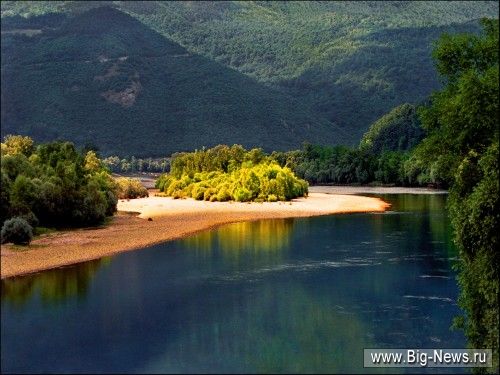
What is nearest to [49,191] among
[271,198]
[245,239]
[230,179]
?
[245,239]

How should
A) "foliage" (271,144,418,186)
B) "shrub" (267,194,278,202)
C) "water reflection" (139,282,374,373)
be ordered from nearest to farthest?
1. "water reflection" (139,282,374,373)
2. "shrub" (267,194,278,202)
3. "foliage" (271,144,418,186)

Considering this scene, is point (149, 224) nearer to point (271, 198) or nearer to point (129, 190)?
point (271, 198)

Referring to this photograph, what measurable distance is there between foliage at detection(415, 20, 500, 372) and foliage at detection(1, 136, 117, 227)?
34.7 m

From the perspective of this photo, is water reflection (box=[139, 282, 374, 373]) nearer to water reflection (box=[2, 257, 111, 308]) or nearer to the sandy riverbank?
water reflection (box=[2, 257, 111, 308])

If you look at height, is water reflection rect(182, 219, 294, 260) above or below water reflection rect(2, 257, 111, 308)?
above

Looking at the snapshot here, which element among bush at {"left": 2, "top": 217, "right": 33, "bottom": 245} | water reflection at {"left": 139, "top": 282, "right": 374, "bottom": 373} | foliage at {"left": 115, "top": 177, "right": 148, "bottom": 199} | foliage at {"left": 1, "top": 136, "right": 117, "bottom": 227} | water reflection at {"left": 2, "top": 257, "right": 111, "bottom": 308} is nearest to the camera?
water reflection at {"left": 139, "top": 282, "right": 374, "bottom": 373}

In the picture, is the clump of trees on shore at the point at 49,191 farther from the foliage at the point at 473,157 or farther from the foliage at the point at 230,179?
the foliage at the point at 230,179

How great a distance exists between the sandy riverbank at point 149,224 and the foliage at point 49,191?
193cm

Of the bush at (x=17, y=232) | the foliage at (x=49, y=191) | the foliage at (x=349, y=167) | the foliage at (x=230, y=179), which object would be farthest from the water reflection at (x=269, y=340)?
the foliage at (x=349, y=167)

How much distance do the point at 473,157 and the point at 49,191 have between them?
43.0 metres

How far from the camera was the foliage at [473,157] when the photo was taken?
26.1 m

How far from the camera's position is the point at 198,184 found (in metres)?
118

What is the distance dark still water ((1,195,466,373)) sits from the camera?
30.3 m

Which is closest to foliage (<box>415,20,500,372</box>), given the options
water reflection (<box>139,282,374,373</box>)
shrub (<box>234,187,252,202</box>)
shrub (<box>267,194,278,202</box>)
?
water reflection (<box>139,282,374,373</box>)
